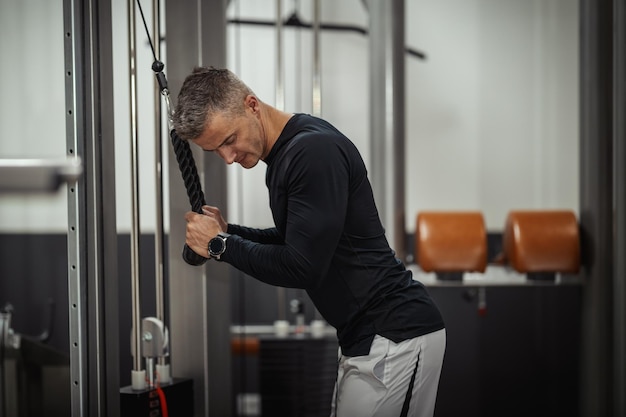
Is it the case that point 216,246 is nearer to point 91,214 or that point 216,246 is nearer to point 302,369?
point 91,214

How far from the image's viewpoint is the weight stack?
3.45 meters

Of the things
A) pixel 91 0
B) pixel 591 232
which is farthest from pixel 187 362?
pixel 591 232

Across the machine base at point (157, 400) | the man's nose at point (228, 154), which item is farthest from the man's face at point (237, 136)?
the machine base at point (157, 400)

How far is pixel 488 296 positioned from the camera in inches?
154

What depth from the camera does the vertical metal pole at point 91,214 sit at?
197cm

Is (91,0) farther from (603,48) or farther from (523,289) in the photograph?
(523,289)

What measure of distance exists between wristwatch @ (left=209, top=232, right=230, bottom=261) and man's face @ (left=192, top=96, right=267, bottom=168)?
220mm

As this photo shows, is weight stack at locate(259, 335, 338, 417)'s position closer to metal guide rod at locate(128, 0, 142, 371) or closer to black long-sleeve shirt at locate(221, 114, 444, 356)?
metal guide rod at locate(128, 0, 142, 371)

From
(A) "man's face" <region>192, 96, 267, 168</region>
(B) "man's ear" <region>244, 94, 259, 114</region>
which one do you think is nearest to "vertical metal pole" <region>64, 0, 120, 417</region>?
(A) "man's face" <region>192, 96, 267, 168</region>

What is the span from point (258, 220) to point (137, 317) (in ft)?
6.21

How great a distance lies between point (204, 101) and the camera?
5.78ft

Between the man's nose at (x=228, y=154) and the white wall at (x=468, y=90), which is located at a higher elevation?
the white wall at (x=468, y=90)

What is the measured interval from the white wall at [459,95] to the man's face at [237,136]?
2.08 m

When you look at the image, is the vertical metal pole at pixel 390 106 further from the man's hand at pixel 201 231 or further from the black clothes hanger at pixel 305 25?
the man's hand at pixel 201 231
